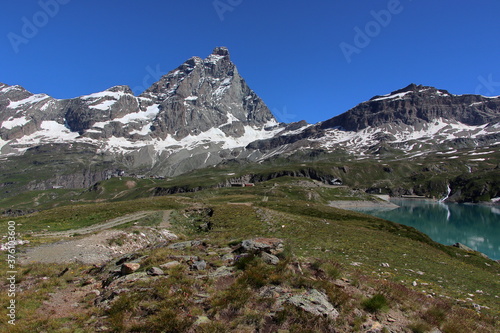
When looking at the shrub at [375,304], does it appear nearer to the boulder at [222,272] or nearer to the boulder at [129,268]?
the boulder at [222,272]

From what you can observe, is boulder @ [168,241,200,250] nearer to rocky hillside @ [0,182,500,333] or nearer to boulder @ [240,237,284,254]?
rocky hillside @ [0,182,500,333]

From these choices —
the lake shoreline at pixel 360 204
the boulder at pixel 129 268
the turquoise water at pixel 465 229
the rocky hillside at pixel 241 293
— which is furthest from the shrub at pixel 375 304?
the lake shoreline at pixel 360 204

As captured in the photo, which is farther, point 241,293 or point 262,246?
point 262,246

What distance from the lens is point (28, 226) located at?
35.7m

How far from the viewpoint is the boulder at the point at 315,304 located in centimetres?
893

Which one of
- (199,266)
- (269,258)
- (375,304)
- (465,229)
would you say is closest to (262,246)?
(269,258)

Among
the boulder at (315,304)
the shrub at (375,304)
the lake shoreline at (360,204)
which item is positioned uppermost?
the boulder at (315,304)

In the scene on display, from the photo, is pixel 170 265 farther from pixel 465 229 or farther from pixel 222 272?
pixel 465 229

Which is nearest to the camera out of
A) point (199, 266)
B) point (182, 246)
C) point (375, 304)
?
point (375, 304)

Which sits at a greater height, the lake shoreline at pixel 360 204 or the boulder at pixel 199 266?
the boulder at pixel 199 266

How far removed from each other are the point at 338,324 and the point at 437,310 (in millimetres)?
4182

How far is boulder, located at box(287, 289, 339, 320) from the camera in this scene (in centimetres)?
893

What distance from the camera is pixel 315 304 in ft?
30.8

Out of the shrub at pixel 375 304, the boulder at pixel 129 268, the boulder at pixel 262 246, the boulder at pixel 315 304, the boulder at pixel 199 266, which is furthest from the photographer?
the boulder at pixel 262 246
